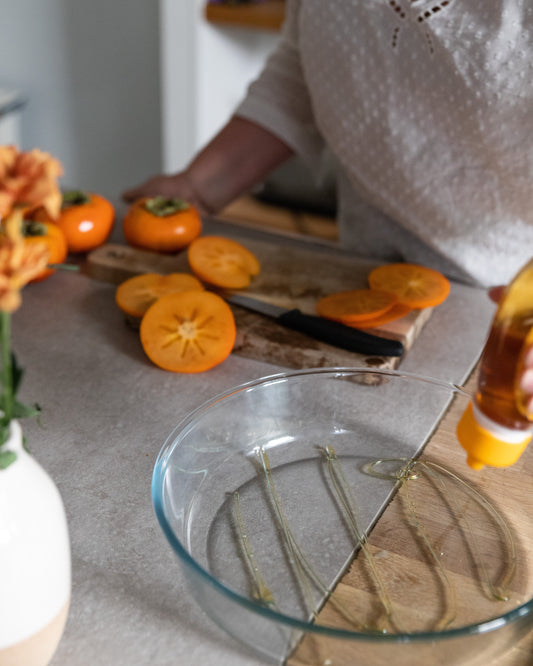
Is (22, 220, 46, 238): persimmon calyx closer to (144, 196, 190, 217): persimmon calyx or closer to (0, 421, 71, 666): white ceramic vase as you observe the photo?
(144, 196, 190, 217): persimmon calyx

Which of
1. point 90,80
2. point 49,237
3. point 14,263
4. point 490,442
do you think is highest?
point 14,263

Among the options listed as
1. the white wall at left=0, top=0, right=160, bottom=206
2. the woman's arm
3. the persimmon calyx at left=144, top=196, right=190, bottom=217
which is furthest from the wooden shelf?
the persimmon calyx at left=144, top=196, right=190, bottom=217

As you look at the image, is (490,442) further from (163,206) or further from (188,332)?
(163,206)

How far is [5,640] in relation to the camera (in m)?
0.37

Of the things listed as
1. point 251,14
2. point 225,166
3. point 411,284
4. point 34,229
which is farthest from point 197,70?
point 411,284

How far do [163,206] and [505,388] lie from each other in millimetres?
741

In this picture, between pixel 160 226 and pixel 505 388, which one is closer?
pixel 505 388

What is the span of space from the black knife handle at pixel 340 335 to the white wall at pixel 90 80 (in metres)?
1.81

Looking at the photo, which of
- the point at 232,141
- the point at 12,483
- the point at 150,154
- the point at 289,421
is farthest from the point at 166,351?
the point at 150,154

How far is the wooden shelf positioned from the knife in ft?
4.59

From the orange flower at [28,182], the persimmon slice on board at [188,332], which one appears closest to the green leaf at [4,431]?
the orange flower at [28,182]

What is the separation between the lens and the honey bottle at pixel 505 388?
37 cm

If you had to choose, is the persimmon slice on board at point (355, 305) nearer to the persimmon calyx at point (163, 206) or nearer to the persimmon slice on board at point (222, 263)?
the persimmon slice on board at point (222, 263)

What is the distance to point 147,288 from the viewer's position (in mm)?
841
